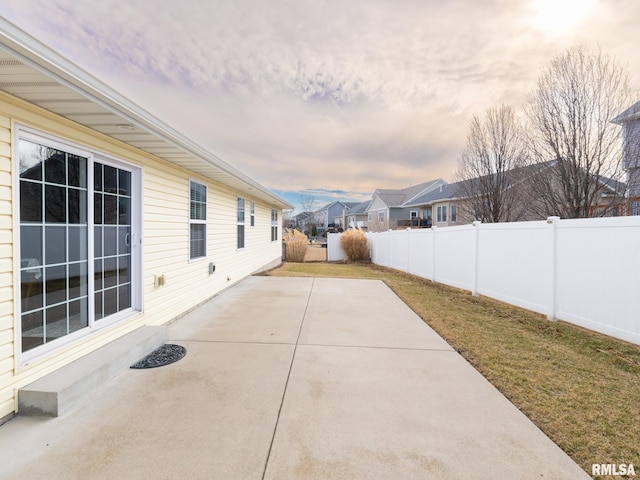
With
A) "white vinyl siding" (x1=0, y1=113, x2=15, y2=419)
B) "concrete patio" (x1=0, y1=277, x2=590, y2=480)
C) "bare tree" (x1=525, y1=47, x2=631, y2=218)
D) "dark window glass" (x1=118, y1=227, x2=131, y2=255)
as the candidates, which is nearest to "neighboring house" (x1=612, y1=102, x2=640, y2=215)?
"bare tree" (x1=525, y1=47, x2=631, y2=218)

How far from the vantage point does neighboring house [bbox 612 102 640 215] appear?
7305mm

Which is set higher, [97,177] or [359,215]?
[359,215]

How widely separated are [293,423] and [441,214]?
2601 centimetres

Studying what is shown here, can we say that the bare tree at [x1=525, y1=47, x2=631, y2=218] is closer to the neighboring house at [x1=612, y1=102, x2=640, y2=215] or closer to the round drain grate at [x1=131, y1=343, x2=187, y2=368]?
the neighboring house at [x1=612, y1=102, x2=640, y2=215]

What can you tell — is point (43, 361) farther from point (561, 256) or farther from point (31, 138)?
point (561, 256)

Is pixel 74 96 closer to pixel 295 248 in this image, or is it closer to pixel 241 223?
pixel 241 223

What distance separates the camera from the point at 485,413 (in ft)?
8.60

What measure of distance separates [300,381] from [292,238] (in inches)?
611

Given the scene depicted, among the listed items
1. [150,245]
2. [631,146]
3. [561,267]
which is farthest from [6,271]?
[631,146]

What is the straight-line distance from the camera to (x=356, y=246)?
58.9 ft

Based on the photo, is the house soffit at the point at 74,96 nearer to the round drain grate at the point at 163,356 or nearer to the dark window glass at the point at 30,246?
the dark window glass at the point at 30,246

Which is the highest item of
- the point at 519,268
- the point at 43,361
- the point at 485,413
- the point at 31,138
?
the point at 31,138

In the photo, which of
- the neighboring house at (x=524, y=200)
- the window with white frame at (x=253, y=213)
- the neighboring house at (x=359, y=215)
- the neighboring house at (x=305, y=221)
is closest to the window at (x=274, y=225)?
the window with white frame at (x=253, y=213)

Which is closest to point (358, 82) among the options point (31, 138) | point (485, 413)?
point (31, 138)
